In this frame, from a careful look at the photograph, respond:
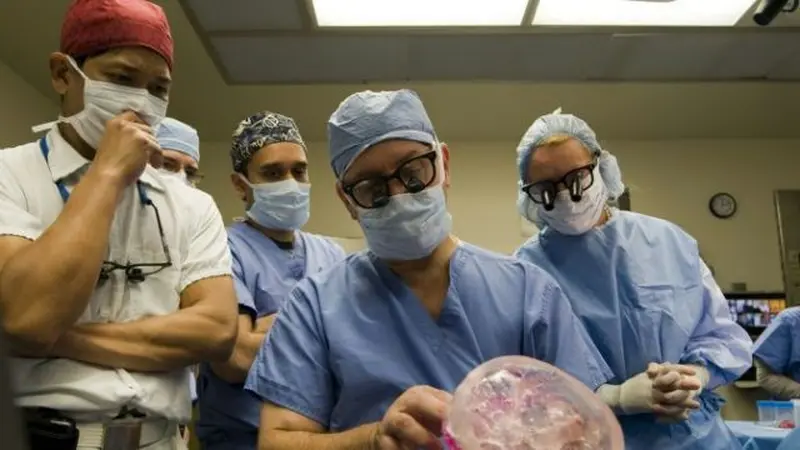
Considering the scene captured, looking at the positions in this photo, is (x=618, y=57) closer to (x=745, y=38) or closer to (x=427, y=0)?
(x=745, y=38)

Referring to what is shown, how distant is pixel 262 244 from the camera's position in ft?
6.91

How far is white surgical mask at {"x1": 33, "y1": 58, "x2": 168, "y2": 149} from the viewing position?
135 centimetres

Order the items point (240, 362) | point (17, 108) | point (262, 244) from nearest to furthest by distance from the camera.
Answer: point (240, 362) < point (262, 244) < point (17, 108)

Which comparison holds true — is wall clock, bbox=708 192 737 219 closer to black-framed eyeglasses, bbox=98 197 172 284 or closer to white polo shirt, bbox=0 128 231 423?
white polo shirt, bbox=0 128 231 423

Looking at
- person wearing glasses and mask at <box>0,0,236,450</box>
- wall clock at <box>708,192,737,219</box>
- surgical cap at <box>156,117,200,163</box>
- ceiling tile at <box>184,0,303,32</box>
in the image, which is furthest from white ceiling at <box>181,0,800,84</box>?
person wearing glasses and mask at <box>0,0,236,450</box>

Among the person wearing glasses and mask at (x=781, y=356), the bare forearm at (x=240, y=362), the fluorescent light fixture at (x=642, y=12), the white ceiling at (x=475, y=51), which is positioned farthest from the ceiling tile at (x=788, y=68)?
the bare forearm at (x=240, y=362)

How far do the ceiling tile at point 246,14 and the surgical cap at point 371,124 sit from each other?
209 cm

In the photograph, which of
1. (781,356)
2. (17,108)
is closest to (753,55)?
(781,356)

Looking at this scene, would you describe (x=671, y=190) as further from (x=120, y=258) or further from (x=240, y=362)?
(x=120, y=258)

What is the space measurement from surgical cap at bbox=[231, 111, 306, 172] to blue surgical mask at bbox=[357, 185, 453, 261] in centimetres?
100

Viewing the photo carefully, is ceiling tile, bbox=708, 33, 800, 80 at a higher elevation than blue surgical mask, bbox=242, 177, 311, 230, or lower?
higher

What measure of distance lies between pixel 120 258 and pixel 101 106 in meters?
0.30

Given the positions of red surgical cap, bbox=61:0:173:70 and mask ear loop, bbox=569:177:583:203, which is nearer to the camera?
red surgical cap, bbox=61:0:173:70

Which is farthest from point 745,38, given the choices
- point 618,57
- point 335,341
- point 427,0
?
point 335,341
